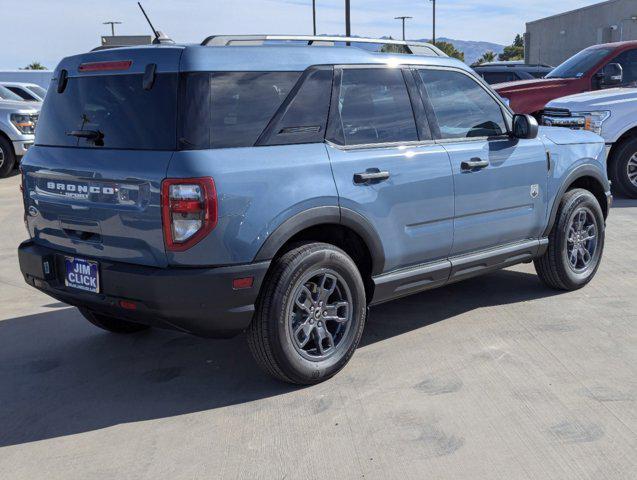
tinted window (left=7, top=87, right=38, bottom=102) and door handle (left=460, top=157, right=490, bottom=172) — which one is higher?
tinted window (left=7, top=87, right=38, bottom=102)

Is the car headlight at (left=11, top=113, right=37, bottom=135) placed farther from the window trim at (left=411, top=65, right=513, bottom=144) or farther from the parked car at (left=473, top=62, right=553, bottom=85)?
the window trim at (left=411, top=65, right=513, bottom=144)

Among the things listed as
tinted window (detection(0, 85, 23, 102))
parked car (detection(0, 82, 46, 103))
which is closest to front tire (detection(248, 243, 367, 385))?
tinted window (detection(0, 85, 23, 102))

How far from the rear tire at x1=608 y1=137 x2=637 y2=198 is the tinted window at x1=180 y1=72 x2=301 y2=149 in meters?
7.41

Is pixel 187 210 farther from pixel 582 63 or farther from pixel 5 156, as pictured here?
pixel 5 156

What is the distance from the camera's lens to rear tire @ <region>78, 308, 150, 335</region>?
518cm

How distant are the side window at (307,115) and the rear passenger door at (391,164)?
2.4 inches

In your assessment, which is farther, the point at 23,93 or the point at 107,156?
the point at 23,93

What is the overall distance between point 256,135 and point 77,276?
4.04 feet

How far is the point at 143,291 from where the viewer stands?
3.89m

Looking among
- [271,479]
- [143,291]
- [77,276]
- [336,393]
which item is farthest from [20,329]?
[271,479]

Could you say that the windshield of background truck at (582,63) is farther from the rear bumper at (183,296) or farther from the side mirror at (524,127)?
the rear bumper at (183,296)

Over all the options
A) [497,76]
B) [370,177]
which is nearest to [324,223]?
[370,177]

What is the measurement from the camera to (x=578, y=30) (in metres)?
43.0

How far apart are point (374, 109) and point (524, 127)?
131 centimetres
